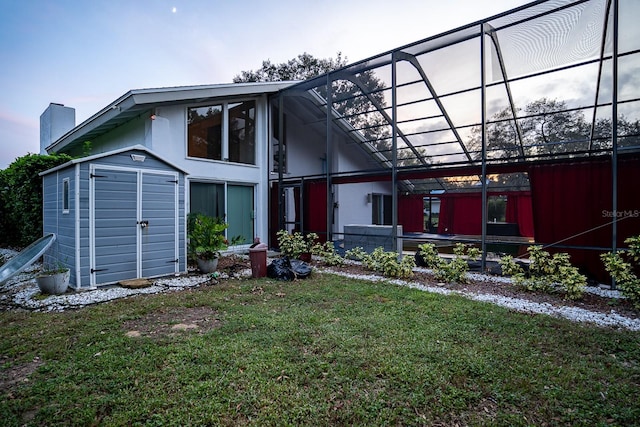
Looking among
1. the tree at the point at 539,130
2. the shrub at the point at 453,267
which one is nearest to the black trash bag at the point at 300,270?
the shrub at the point at 453,267

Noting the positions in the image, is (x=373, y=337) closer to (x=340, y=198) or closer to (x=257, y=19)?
(x=340, y=198)

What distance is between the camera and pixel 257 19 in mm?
10734

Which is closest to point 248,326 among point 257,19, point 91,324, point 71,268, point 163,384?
point 163,384

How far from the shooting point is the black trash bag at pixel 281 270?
6.57 meters

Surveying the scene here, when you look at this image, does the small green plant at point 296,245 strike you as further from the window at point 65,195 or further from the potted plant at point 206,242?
the window at point 65,195

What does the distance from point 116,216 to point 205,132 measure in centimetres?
421

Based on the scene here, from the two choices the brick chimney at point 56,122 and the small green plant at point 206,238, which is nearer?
the small green plant at point 206,238

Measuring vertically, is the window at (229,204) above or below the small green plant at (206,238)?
above

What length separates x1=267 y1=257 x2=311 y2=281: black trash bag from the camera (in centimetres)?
659

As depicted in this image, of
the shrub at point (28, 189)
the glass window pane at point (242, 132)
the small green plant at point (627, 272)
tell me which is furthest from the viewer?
the glass window pane at point (242, 132)

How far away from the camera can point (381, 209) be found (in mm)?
15617

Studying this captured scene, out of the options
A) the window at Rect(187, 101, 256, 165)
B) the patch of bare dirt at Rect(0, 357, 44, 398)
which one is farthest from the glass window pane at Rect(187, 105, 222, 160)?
the patch of bare dirt at Rect(0, 357, 44, 398)

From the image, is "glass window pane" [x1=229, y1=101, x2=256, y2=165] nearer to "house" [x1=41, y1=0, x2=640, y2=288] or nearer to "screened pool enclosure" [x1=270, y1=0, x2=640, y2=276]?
"house" [x1=41, y1=0, x2=640, y2=288]

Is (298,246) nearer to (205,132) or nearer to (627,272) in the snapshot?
(205,132)
